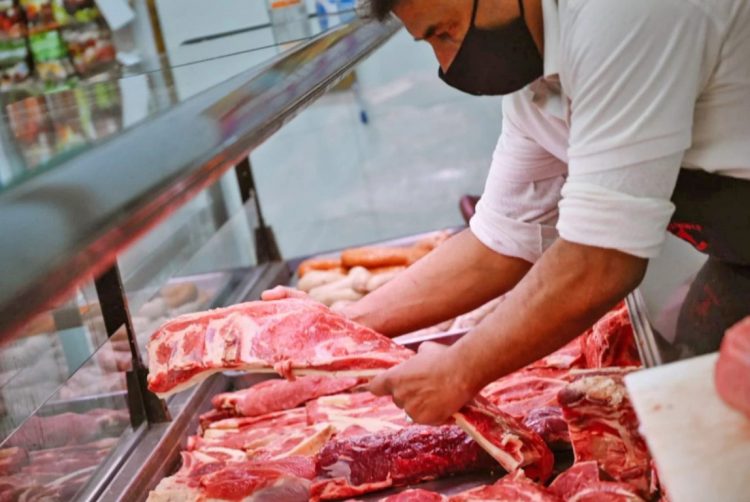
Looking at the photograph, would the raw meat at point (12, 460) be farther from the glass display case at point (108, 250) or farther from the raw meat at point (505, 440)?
the raw meat at point (505, 440)

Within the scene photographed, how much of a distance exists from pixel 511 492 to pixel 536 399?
23.0 inches

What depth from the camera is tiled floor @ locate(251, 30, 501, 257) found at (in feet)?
27.3

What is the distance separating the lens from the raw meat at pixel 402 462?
241 cm

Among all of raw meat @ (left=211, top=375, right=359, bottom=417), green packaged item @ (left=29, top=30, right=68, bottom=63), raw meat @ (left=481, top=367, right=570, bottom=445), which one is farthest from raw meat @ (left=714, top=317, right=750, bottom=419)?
green packaged item @ (left=29, top=30, right=68, bottom=63)

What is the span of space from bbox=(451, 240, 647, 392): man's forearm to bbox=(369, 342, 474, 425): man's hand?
0.02m

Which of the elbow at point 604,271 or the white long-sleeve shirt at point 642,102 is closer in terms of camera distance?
the white long-sleeve shirt at point 642,102

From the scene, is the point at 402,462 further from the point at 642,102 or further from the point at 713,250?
the point at 642,102

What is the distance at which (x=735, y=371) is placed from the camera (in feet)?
3.60

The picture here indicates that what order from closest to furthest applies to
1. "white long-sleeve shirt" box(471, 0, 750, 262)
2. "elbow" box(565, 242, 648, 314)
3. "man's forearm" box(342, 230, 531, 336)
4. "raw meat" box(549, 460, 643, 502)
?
1. "white long-sleeve shirt" box(471, 0, 750, 262)
2. "elbow" box(565, 242, 648, 314)
3. "raw meat" box(549, 460, 643, 502)
4. "man's forearm" box(342, 230, 531, 336)

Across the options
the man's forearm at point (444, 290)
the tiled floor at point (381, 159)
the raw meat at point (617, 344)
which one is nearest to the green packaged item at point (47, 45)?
the tiled floor at point (381, 159)

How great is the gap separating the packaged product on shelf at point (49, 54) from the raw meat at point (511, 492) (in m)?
4.98

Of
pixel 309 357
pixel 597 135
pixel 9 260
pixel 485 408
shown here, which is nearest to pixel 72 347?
pixel 309 357

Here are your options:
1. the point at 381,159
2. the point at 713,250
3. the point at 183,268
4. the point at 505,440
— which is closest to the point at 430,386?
the point at 505,440

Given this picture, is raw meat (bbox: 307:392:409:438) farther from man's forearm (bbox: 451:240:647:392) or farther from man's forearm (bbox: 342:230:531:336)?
man's forearm (bbox: 451:240:647:392)
